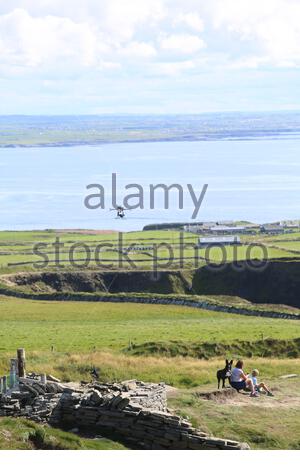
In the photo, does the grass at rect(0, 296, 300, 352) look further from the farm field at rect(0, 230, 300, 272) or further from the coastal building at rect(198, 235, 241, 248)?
the coastal building at rect(198, 235, 241, 248)

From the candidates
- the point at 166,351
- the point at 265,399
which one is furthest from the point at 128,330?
the point at 265,399

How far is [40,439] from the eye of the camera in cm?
1842

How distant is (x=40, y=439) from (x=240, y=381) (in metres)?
6.80

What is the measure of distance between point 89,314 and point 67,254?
40.7 meters

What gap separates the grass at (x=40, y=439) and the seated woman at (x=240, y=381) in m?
5.16

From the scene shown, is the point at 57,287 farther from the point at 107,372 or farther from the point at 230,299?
the point at 107,372

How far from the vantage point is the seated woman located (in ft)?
78.1

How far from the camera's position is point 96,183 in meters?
184

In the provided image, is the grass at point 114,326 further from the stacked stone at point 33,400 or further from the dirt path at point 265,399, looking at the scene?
the stacked stone at point 33,400

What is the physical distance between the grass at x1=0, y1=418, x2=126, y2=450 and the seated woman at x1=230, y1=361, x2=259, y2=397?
5156 mm

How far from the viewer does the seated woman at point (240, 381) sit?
78.1 feet

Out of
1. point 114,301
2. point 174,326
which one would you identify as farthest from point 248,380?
point 114,301

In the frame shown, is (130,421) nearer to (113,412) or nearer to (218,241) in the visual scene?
(113,412)

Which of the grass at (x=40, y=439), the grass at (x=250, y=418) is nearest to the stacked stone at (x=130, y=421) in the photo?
the grass at (x=40, y=439)
